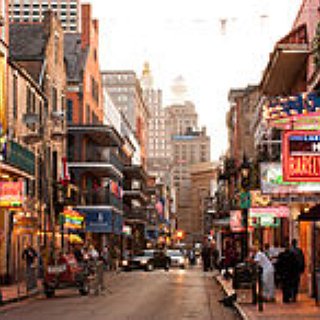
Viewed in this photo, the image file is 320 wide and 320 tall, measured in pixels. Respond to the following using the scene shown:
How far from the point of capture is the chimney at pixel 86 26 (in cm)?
7044

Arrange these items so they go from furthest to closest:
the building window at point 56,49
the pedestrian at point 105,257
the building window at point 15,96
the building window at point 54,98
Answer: the pedestrian at point 105,257
the building window at point 56,49
the building window at point 54,98
the building window at point 15,96

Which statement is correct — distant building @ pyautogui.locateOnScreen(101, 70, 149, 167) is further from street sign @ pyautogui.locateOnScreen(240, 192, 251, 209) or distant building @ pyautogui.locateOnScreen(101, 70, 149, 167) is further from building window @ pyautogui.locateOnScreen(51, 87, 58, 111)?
street sign @ pyautogui.locateOnScreen(240, 192, 251, 209)

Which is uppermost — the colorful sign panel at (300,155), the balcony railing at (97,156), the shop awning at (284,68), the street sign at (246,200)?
the shop awning at (284,68)

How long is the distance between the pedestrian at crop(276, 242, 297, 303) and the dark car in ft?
118

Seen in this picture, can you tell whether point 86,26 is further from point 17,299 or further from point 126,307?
point 126,307

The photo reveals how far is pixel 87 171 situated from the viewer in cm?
6688

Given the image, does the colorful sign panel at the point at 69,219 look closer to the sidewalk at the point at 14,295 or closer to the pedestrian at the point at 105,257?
the pedestrian at the point at 105,257

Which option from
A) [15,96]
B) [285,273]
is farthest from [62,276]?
[15,96]

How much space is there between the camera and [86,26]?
235 ft

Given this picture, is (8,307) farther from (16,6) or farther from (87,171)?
(16,6)

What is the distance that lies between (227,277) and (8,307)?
683 inches

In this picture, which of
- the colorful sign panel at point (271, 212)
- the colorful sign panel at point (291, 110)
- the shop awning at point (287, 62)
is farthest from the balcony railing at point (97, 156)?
the colorful sign panel at point (291, 110)

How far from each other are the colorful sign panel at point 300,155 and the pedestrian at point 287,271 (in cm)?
835

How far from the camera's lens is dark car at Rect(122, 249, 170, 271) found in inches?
2398
